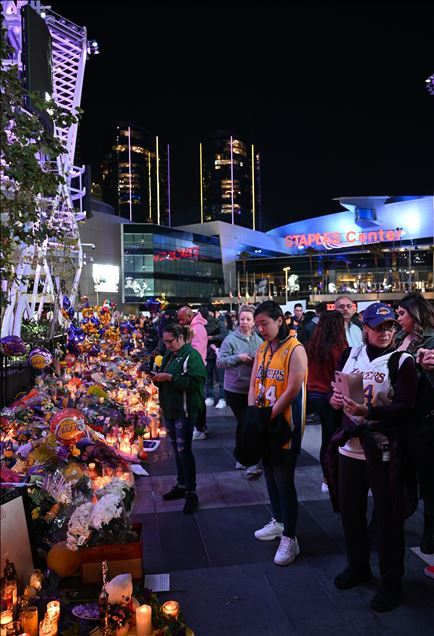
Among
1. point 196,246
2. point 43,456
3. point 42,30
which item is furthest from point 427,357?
point 196,246

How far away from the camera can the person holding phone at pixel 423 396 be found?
2928 millimetres

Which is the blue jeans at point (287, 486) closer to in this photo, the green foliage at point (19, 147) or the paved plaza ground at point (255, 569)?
the paved plaza ground at point (255, 569)

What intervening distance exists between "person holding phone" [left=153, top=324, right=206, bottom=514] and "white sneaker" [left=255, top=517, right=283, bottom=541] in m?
0.87

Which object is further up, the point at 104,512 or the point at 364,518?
the point at 104,512

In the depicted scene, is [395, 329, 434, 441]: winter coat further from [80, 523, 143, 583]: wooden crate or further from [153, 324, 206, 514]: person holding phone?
[153, 324, 206, 514]: person holding phone

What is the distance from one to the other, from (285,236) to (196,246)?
89.1ft

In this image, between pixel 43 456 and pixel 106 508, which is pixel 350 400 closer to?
pixel 106 508

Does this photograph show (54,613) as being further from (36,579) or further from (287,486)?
(287,486)

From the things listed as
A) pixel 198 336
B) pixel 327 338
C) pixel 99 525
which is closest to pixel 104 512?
pixel 99 525

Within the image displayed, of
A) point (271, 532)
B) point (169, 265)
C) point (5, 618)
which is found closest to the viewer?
point (5, 618)

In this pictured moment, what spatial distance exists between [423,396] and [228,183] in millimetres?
161664

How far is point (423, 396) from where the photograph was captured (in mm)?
2967

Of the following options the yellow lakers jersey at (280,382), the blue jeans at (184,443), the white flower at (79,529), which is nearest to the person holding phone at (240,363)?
the blue jeans at (184,443)

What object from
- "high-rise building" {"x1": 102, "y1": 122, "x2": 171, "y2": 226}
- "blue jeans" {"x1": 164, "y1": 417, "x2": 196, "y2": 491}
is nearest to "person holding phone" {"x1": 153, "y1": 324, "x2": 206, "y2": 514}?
"blue jeans" {"x1": 164, "y1": 417, "x2": 196, "y2": 491}
